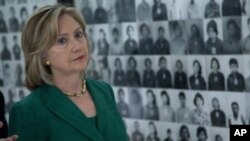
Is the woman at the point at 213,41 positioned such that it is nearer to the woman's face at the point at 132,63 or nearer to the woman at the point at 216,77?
the woman at the point at 216,77

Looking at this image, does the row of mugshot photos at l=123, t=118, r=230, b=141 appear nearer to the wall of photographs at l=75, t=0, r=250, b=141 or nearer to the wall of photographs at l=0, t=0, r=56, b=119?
A: the wall of photographs at l=75, t=0, r=250, b=141

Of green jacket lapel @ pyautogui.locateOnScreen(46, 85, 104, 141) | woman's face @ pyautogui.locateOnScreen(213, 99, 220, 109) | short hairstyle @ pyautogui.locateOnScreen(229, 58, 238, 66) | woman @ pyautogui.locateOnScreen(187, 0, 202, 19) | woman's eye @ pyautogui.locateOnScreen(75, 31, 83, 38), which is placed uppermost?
woman @ pyautogui.locateOnScreen(187, 0, 202, 19)

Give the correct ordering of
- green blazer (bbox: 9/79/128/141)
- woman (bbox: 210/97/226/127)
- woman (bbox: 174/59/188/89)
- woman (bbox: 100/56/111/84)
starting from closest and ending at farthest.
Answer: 1. green blazer (bbox: 9/79/128/141)
2. woman (bbox: 210/97/226/127)
3. woman (bbox: 174/59/188/89)
4. woman (bbox: 100/56/111/84)

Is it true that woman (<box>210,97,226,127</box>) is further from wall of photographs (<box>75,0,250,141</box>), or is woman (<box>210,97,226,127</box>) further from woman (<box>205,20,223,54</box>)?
woman (<box>205,20,223,54</box>)

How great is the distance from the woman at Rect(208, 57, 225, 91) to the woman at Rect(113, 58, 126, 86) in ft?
1.70

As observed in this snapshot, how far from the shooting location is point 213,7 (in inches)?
84.7

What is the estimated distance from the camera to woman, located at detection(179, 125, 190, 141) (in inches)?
92.2

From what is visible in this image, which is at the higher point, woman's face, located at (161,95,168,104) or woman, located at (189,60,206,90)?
woman, located at (189,60,206,90)

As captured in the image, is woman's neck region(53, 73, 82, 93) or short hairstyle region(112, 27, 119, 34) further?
short hairstyle region(112, 27, 119, 34)

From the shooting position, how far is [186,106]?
2.32 meters

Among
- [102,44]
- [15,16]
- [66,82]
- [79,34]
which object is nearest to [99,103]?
[66,82]

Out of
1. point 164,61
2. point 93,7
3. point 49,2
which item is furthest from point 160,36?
point 49,2

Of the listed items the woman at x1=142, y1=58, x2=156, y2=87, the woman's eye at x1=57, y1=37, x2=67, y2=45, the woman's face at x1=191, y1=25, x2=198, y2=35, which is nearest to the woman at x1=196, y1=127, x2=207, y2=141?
the woman at x1=142, y1=58, x2=156, y2=87

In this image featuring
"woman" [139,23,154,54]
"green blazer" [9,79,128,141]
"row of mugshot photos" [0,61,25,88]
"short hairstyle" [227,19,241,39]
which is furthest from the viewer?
"row of mugshot photos" [0,61,25,88]
